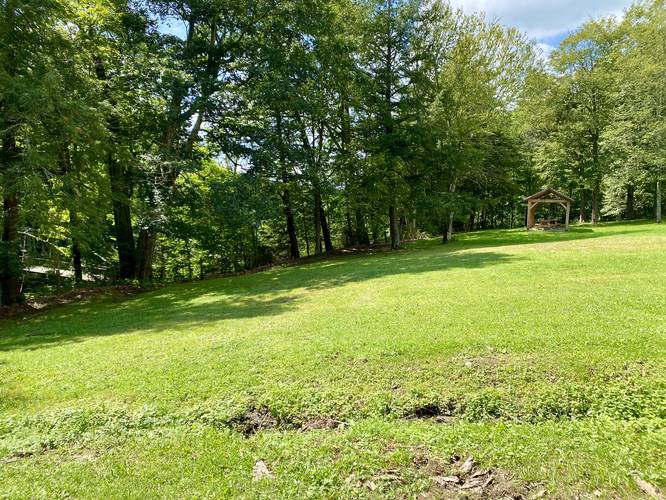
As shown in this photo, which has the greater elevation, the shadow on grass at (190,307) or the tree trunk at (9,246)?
the tree trunk at (9,246)

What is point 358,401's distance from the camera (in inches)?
150

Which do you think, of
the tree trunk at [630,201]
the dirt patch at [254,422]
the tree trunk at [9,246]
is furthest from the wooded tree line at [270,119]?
the dirt patch at [254,422]

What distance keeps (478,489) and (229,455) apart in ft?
6.45

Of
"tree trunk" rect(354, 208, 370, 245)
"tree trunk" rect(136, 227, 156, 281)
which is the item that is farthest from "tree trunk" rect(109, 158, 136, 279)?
"tree trunk" rect(354, 208, 370, 245)

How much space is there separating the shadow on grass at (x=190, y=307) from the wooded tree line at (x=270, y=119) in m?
2.18

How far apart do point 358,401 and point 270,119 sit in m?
14.0

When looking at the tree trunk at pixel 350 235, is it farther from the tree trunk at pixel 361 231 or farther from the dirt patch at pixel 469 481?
the dirt patch at pixel 469 481

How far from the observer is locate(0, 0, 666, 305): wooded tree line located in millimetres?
9719

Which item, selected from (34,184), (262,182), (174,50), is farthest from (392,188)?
(34,184)

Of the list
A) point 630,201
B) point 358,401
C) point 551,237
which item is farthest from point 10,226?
point 630,201

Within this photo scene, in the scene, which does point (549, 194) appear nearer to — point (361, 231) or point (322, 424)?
point (361, 231)

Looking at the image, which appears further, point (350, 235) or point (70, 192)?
point (350, 235)

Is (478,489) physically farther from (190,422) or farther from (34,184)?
(34,184)

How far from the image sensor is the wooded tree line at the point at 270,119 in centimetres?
972
